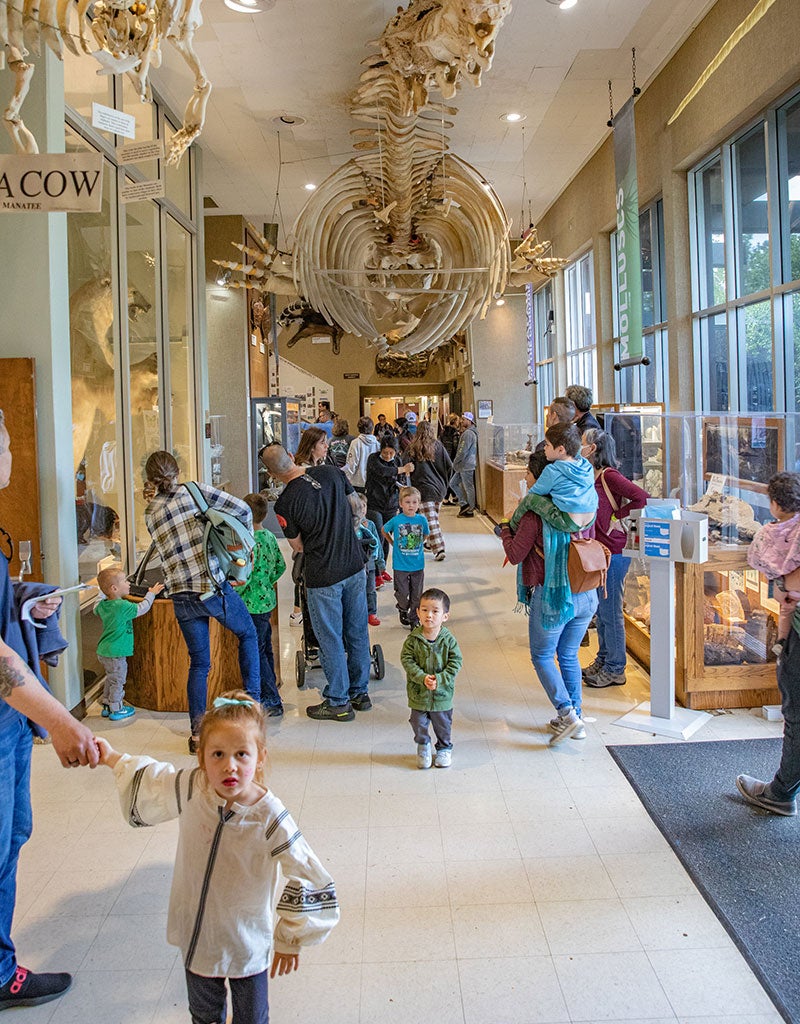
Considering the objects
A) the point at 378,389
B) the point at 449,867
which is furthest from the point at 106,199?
the point at 378,389

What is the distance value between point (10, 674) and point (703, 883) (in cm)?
244

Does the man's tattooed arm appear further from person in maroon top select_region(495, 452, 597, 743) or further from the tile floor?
person in maroon top select_region(495, 452, 597, 743)

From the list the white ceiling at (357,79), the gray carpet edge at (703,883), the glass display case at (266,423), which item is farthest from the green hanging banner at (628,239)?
the glass display case at (266,423)

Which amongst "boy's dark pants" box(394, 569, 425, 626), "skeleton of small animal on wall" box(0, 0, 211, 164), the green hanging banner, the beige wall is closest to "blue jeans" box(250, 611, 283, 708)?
"boy's dark pants" box(394, 569, 425, 626)

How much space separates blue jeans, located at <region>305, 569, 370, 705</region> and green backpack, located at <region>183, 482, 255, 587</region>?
1.83 ft

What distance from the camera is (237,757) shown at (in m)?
2.00

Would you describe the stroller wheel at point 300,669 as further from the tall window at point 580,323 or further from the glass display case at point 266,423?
the tall window at point 580,323

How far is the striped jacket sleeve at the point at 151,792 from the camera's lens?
2098mm

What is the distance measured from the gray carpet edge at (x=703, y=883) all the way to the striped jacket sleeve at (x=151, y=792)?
5.89 ft

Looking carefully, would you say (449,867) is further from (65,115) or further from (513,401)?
(513,401)

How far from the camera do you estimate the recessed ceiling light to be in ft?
20.2

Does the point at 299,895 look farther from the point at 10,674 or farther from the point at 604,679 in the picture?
the point at 604,679

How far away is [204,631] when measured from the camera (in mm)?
4531

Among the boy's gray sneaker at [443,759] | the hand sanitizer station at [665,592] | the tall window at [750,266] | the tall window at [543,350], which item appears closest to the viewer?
the boy's gray sneaker at [443,759]
